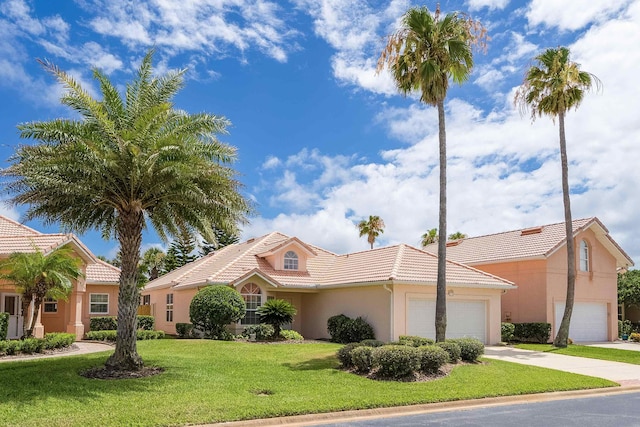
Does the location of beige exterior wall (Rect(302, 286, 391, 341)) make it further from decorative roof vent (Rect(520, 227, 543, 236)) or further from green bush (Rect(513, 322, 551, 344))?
decorative roof vent (Rect(520, 227, 543, 236))

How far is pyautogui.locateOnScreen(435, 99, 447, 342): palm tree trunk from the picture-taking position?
2091 cm

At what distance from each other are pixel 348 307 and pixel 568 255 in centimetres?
1054

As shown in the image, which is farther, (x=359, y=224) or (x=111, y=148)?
(x=359, y=224)

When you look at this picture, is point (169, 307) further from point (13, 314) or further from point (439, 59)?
point (439, 59)

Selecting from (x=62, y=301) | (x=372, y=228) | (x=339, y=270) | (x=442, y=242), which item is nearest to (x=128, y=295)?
(x=442, y=242)

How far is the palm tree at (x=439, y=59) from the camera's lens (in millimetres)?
21344

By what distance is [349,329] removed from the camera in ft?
85.7

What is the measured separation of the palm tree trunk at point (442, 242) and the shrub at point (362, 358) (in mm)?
4724

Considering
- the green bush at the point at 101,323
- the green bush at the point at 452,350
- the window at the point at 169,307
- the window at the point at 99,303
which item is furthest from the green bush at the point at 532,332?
the window at the point at 99,303

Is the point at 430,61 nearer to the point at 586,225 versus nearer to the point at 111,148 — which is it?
the point at 111,148

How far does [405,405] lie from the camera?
44.2 ft

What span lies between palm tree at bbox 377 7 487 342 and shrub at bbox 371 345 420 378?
4944mm

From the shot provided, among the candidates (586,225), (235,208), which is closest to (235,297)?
(235,208)

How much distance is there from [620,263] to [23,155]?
1300 inches
